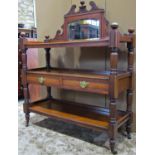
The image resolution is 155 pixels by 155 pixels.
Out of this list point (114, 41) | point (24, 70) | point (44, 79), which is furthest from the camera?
point (24, 70)

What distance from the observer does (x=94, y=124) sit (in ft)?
6.25

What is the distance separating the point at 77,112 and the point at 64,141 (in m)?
0.36

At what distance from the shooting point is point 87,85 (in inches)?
73.0

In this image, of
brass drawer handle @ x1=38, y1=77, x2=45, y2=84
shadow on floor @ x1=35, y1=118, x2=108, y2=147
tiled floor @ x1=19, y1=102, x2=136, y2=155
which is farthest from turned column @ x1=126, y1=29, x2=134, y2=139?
brass drawer handle @ x1=38, y1=77, x2=45, y2=84

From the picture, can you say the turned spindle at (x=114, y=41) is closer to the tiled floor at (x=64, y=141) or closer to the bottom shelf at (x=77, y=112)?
the bottom shelf at (x=77, y=112)

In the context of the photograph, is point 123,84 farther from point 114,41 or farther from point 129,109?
point 114,41

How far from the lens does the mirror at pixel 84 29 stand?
2191 millimetres

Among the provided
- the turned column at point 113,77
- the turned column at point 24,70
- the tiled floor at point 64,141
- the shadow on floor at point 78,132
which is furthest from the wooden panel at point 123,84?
the turned column at point 24,70

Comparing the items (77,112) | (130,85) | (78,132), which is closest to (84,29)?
(130,85)

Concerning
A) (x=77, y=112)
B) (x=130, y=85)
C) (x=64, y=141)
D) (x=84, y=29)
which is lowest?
(x=64, y=141)
